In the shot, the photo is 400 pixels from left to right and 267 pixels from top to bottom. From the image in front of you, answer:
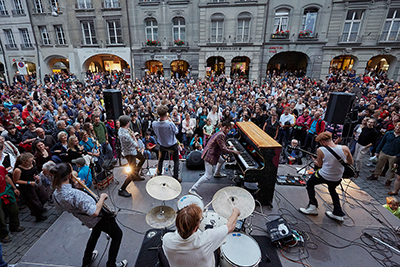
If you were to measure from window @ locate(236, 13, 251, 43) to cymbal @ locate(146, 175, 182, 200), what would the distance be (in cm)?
1883

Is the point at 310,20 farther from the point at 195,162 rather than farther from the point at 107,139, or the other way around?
the point at 107,139

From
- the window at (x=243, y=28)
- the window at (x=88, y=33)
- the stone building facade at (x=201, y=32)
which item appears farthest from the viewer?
the window at (x=88, y=33)

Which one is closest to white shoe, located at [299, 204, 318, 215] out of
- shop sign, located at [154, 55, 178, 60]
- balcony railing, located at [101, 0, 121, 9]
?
shop sign, located at [154, 55, 178, 60]

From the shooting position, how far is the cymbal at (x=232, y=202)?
2.60m

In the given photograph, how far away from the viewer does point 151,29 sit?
63.7 ft

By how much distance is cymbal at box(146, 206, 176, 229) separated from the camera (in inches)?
115

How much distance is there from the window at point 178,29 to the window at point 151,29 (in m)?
1.89

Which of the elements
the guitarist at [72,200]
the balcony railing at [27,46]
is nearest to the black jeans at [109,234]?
the guitarist at [72,200]

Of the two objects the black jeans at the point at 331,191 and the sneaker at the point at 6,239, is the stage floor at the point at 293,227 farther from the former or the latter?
the sneaker at the point at 6,239

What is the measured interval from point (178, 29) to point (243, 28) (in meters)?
6.55

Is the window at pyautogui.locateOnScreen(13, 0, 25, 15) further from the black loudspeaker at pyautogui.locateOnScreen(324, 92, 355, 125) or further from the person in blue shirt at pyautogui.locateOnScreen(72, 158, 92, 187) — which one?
the black loudspeaker at pyautogui.locateOnScreen(324, 92, 355, 125)

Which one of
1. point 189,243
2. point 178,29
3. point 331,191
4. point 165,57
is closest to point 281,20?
point 178,29

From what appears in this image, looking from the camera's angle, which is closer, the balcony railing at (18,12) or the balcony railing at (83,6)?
the balcony railing at (83,6)

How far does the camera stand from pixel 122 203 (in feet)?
14.0
